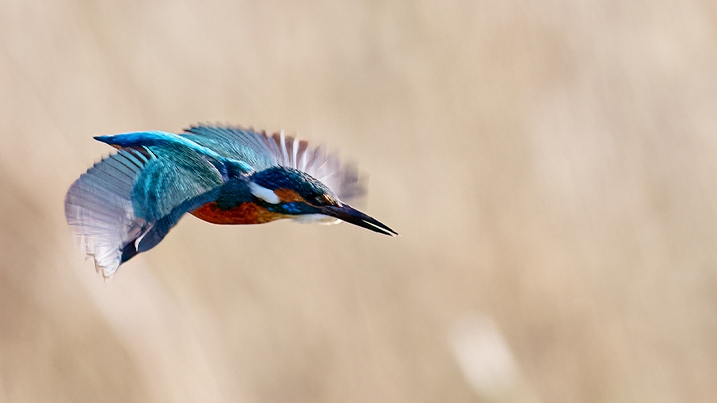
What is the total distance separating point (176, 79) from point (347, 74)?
348 mm

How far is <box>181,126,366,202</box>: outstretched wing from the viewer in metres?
0.58

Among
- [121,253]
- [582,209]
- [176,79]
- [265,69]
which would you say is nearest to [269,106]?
[265,69]

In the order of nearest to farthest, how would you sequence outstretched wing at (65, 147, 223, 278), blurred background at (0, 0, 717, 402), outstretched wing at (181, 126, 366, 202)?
1. outstretched wing at (65, 147, 223, 278)
2. outstretched wing at (181, 126, 366, 202)
3. blurred background at (0, 0, 717, 402)

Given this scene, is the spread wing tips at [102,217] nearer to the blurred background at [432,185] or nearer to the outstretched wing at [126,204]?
the outstretched wing at [126,204]

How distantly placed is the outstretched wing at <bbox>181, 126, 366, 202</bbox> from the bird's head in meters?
0.09

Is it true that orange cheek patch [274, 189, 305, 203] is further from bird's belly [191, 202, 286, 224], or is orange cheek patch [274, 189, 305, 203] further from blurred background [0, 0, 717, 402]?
blurred background [0, 0, 717, 402]

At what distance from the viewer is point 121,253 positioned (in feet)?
1.19

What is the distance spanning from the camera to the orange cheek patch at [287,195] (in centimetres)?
46

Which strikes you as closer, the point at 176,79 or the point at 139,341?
the point at 139,341

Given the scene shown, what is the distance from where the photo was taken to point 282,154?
648 millimetres

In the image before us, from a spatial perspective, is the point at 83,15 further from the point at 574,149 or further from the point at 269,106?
the point at 574,149

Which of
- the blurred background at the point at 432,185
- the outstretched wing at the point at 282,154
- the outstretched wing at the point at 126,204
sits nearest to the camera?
the outstretched wing at the point at 126,204

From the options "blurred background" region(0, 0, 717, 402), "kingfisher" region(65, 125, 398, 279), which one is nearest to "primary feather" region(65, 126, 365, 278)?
"kingfisher" region(65, 125, 398, 279)

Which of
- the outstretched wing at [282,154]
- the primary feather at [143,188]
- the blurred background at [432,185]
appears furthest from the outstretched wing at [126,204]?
the blurred background at [432,185]
